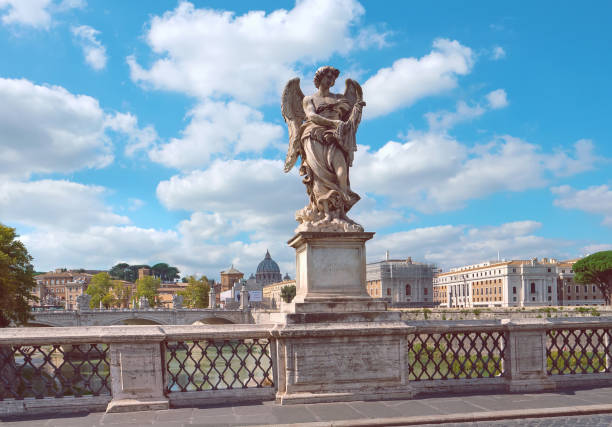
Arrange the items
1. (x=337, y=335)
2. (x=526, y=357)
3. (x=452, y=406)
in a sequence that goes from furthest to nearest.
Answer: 1. (x=526, y=357)
2. (x=337, y=335)
3. (x=452, y=406)

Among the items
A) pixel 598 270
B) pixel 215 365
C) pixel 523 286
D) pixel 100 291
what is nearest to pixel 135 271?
pixel 100 291

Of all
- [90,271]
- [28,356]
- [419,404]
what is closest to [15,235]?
[28,356]

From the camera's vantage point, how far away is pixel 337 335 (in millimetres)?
6672

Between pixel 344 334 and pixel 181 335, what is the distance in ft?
6.45

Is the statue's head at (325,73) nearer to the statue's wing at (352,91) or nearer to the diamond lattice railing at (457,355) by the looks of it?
the statue's wing at (352,91)

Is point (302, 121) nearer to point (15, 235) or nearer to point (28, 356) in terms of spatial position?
point (28, 356)

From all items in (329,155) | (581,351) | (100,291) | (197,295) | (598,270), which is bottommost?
(197,295)

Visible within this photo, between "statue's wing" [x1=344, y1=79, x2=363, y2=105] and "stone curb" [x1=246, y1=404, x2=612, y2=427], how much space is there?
4.33 meters

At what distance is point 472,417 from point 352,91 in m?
4.56

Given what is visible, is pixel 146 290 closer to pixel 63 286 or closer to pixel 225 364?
pixel 63 286

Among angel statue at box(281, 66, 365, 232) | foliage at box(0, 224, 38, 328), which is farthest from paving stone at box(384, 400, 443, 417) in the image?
foliage at box(0, 224, 38, 328)

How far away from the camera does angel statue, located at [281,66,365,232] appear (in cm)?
729

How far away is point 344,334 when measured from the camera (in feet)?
21.9

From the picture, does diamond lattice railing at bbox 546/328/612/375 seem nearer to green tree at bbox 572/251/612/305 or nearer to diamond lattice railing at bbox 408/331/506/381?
diamond lattice railing at bbox 408/331/506/381
